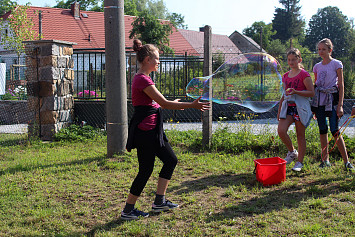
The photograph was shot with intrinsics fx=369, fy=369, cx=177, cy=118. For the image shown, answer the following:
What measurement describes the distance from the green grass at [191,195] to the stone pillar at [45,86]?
1.42 metres

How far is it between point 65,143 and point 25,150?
2.74ft

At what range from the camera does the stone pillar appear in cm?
825

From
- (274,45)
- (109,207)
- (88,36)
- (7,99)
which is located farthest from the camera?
(274,45)

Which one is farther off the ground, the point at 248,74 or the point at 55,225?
the point at 248,74

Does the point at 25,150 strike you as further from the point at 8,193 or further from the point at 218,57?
the point at 218,57

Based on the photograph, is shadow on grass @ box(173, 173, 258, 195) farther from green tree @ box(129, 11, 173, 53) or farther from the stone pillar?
green tree @ box(129, 11, 173, 53)

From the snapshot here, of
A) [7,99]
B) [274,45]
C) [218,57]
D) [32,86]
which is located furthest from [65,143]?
[274,45]

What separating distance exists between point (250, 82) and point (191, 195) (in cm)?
207

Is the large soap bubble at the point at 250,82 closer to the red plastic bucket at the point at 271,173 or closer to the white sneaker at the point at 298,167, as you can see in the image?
the white sneaker at the point at 298,167

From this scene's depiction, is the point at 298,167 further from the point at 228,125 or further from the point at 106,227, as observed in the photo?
the point at 228,125

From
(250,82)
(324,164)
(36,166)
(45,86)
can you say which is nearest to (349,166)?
(324,164)

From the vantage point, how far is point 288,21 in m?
90.1

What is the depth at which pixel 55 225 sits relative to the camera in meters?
3.74

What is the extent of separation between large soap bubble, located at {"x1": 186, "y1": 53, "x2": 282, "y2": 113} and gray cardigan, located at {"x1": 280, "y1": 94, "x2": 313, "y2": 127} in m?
0.38
